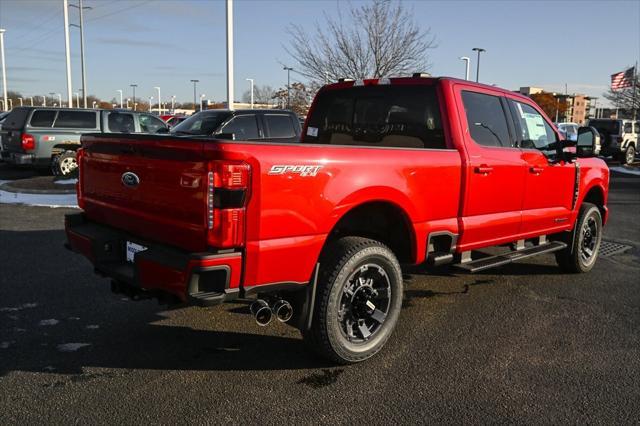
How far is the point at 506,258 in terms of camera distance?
5055 millimetres

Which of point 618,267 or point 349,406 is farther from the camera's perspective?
point 618,267

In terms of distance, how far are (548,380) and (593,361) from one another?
0.54 m

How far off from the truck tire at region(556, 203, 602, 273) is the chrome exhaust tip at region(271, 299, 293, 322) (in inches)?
161

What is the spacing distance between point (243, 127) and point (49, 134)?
5.88m

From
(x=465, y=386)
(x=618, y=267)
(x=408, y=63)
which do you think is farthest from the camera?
(x=408, y=63)

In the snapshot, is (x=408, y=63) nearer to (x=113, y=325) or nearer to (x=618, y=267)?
(x=618, y=267)

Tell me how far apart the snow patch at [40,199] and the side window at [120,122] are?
11.6ft

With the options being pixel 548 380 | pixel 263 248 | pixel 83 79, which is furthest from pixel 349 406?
pixel 83 79

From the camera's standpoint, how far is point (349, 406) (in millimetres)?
3256

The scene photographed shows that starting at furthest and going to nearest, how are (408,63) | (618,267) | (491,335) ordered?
(408,63)
(618,267)
(491,335)

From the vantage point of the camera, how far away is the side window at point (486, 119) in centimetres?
475

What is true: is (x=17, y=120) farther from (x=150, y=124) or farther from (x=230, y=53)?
(x=230, y=53)

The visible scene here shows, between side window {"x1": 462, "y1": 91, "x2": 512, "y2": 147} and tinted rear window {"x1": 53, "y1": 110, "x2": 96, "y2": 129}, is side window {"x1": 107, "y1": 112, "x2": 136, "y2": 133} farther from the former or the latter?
side window {"x1": 462, "y1": 91, "x2": 512, "y2": 147}

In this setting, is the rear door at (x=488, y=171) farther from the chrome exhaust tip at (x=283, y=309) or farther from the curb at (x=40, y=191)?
the curb at (x=40, y=191)
